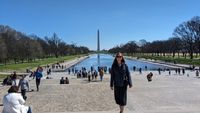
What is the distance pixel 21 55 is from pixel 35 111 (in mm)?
94417

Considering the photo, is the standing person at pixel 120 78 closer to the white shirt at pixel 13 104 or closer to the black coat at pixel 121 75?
the black coat at pixel 121 75

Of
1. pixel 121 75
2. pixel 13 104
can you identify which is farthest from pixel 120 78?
pixel 13 104

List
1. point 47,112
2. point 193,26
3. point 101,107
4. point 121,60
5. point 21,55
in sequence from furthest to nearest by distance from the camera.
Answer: point 193,26, point 21,55, point 101,107, point 47,112, point 121,60

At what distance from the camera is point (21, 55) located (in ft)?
356

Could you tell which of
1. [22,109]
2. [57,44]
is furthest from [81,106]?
[57,44]

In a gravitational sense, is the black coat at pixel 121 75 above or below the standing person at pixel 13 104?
above

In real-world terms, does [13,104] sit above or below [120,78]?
below

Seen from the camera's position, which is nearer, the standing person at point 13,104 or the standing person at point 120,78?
the standing person at point 13,104

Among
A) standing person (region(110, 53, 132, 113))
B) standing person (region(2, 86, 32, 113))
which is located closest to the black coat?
standing person (region(110, 53, 132, 113))

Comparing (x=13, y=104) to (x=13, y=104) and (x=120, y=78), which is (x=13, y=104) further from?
(x=120, y=78)

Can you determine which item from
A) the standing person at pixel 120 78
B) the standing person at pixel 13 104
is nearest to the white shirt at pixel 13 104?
the standing person at pixel 13 104

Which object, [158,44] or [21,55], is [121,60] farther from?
[158,44]

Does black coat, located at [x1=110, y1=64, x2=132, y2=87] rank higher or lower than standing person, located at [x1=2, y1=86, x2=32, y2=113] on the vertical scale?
higher

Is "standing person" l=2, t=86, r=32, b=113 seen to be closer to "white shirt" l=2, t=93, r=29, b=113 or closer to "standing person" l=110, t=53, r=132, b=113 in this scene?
"white shirt" l=2, t=93, r=29, b=113
